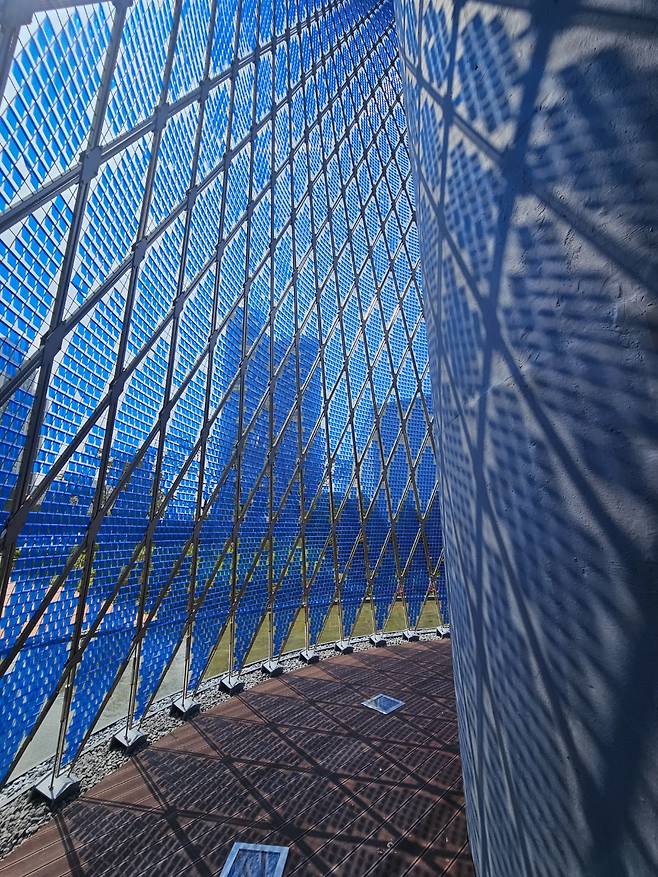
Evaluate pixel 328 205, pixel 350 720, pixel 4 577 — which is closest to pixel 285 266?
pixel 328 205

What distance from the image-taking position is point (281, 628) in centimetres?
1588

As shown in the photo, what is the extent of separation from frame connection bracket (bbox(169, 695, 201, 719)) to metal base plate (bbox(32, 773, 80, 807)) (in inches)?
122

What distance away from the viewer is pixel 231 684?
1342 centimetres

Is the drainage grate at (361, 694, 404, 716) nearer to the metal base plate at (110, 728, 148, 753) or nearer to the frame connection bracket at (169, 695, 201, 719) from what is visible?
the frame connection bracket at (169, 695, 201, 719)

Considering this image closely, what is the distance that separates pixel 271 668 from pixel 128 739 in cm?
510

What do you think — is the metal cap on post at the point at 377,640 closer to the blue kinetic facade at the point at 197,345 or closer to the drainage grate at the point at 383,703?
the blue kinetic facade at the point at 197,345

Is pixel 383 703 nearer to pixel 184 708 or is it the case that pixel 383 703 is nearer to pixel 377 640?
pixel 184 708

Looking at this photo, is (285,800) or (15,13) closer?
(15,13)

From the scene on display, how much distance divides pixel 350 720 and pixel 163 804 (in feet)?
15.0

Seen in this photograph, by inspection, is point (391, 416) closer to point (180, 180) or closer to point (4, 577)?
Answer: point (180, 180)

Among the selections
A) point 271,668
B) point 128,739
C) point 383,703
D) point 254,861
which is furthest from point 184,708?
point 254,861

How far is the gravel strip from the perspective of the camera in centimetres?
782

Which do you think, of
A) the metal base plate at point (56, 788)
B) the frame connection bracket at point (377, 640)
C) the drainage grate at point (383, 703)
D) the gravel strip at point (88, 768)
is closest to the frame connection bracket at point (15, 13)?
the gravel strip at point (88, 768)

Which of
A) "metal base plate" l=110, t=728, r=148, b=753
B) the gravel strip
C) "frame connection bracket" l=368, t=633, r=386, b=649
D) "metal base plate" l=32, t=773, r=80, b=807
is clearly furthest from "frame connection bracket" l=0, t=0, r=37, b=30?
"frame connection bracket" l=368, t=633, r=386, b=649
